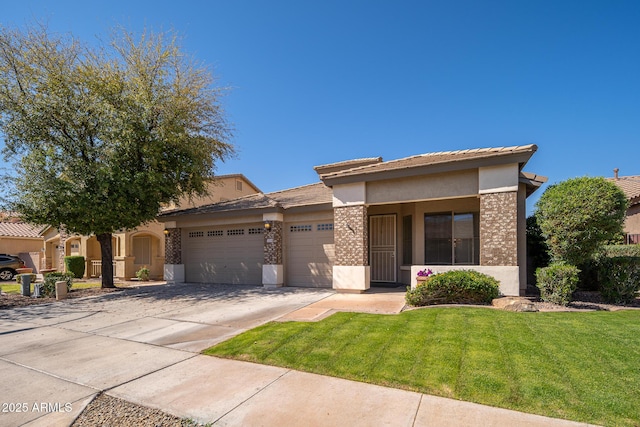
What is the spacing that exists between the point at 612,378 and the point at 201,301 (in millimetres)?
9781

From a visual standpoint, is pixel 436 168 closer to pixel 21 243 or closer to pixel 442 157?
pixel 442 157

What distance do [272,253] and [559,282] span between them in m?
9.35

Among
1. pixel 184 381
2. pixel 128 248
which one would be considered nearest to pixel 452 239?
pixel 184 381

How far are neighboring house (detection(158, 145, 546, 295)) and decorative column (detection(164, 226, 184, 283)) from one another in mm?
48

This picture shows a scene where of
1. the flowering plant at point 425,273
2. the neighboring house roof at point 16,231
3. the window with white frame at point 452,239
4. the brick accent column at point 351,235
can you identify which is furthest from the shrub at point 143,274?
the neighboring house roof at point 16,231

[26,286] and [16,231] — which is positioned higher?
[16,231]

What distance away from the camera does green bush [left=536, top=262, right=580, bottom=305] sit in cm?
805

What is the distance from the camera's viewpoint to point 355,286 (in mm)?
11164

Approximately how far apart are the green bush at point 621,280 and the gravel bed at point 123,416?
10348 millimetres

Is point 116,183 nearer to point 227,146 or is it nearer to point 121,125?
point 121,125

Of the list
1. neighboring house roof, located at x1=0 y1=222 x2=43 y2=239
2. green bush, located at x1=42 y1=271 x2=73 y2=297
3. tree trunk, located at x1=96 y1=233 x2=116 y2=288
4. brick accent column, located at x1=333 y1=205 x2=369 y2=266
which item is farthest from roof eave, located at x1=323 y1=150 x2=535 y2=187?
neighboring house roof, located at x1=0 y1=222 x2=43 y2=239

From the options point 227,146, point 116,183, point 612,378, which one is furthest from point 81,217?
point 612,378

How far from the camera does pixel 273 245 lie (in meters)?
13.3

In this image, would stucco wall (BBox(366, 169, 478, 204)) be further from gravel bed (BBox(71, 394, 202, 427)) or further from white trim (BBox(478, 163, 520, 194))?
gravel bed (BBox(71, 394, 202, 427))
